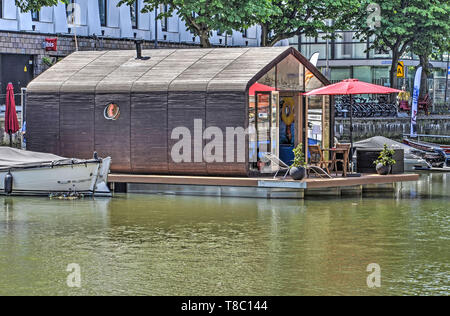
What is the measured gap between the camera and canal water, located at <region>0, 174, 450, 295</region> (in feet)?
47.2

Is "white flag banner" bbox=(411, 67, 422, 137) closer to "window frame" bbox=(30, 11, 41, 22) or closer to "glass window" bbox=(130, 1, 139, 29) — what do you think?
"glass window" bbox=(130, 1, 139, 29)

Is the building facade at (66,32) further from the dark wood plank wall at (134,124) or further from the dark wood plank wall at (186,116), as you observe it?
the dark wood plank wall at (186,116)

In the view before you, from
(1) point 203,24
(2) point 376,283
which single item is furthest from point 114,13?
(2) point 376,283

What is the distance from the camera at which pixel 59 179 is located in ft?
87.1

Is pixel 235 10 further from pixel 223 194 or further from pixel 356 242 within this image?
pixel 356 242

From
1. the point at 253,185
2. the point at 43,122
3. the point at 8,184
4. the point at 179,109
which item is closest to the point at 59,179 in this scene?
the point at 8,184

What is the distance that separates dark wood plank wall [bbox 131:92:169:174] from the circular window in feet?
1.69

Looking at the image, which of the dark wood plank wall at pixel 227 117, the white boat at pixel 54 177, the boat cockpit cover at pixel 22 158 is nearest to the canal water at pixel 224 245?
the white boat at pixel 54 177

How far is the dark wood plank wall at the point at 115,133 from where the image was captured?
93.7ft

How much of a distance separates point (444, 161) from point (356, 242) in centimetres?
1950

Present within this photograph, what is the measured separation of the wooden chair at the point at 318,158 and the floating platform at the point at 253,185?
987 mm

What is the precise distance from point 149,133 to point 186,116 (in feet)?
3.96

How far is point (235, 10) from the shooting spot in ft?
142

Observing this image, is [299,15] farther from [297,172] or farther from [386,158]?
[297,172]
